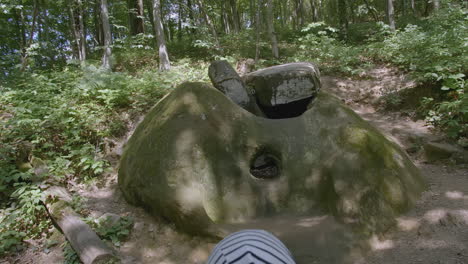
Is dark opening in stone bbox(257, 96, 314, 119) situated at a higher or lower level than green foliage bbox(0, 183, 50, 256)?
higher

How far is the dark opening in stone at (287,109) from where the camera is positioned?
6.32 metres

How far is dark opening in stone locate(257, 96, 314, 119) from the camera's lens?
249 inches

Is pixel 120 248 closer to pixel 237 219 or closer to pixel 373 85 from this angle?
pixel 237 219

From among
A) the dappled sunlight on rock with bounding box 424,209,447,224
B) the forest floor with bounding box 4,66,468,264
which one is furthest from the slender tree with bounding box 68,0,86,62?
the dappled sunlight on rock with bounding box 424,209,447,224

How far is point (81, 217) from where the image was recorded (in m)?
4.51

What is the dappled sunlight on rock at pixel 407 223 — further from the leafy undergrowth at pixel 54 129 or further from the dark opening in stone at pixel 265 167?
the leafy undergrowth at pixel 54 129

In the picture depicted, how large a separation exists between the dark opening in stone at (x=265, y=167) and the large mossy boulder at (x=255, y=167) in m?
0.02

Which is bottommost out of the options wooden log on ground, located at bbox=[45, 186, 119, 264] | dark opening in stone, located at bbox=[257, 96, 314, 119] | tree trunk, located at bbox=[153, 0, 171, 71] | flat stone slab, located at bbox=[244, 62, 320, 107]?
wooden log on ground, located at bbox=[45, 186, 119, 264]

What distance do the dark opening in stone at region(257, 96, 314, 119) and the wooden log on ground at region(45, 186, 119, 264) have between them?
4.22 m

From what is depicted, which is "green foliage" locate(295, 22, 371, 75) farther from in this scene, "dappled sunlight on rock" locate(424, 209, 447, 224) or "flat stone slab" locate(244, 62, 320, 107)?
"dappled sunlight on rock" locate(424, 209, 447, 224)

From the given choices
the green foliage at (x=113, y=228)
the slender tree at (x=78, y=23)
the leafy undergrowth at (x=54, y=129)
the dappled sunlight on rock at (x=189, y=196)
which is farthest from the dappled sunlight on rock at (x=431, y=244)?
the slender tree at (x=78, y=23)

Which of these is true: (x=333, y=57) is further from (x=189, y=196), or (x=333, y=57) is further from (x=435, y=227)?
(x=189, y=196)

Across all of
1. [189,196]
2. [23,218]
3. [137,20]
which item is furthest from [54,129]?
[137,20]

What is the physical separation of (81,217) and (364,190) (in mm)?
4501
